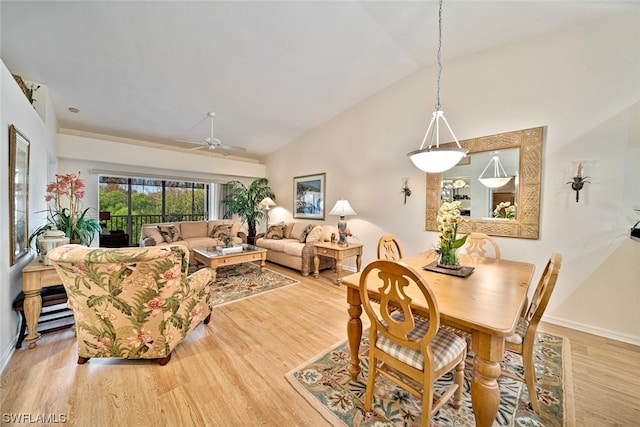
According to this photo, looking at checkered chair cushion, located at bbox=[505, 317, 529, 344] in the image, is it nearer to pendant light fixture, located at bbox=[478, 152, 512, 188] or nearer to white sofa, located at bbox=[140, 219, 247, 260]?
pendant light fixture, located at bbox=[478, 152, 512, 188]

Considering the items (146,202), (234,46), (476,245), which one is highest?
(234,46)

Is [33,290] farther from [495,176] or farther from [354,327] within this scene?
[495,176]

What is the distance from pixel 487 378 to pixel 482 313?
30 cm

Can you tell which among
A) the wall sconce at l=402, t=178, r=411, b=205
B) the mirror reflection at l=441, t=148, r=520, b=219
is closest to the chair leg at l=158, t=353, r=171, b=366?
the wall sconce at l=402, t=178, r=411, b=205

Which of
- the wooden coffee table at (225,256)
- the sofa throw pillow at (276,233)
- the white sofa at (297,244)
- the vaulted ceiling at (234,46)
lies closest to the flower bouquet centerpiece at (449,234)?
the vaulted ceiling at (234,46)

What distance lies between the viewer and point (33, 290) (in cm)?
207

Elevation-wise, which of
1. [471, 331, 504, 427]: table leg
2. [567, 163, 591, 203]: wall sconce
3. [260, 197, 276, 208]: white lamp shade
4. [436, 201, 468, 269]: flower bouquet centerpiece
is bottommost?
[471, 331, 504, 427]: table leg

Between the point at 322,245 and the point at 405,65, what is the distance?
3.14 m

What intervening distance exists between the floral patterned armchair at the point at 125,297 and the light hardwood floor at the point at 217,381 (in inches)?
6.8

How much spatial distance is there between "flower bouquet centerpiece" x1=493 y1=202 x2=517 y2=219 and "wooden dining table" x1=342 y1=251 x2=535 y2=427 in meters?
1.06

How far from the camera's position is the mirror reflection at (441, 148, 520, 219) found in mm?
3037

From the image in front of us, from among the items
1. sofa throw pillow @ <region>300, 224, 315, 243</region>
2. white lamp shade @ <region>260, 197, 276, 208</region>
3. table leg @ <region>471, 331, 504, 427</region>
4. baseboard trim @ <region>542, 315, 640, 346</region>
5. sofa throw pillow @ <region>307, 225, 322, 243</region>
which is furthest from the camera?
white lamp shade @ <region>260, 197, 276, 208</region>

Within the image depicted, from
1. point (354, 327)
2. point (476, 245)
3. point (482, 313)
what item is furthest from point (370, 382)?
point (476, 245)

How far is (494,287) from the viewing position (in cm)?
173
